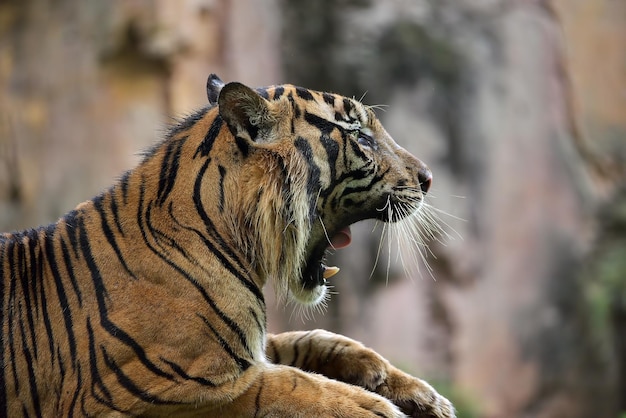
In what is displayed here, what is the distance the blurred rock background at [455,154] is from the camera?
346 inches

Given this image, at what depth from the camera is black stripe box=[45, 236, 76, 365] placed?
10.5ft

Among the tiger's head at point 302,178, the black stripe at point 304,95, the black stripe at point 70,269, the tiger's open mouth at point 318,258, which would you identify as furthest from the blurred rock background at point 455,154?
the black stripe at point 70,269

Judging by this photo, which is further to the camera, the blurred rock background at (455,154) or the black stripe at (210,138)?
the blurred rock background at (455,154)

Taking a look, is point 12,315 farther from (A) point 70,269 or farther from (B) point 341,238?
(B) point 341,238

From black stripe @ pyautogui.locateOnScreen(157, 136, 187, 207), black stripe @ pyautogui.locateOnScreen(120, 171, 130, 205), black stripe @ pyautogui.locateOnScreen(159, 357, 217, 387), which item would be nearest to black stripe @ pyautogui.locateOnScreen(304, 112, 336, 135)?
black stripe @ pyautogui.locateOnScreen(157, 136, 187, 207)

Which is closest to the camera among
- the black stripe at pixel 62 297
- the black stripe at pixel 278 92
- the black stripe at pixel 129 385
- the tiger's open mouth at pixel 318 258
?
the black stripe at pixel 129 385

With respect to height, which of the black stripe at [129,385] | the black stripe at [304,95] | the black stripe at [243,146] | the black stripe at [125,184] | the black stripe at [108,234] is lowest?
the black stripe at [129,385]

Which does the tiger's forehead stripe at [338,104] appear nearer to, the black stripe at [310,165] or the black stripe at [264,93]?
the black stripe at [264,93]

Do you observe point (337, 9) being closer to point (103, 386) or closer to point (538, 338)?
point (538, 338)

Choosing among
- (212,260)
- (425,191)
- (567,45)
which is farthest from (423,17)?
(212,260)

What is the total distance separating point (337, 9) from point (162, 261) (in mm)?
6489

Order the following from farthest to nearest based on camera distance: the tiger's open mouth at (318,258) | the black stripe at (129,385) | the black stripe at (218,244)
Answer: the tiger's open mouth at (318,258), the black stripe at (218,244), the black stripe at (129,385)

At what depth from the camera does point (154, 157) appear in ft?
11.7

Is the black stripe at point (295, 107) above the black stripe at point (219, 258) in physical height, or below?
above
